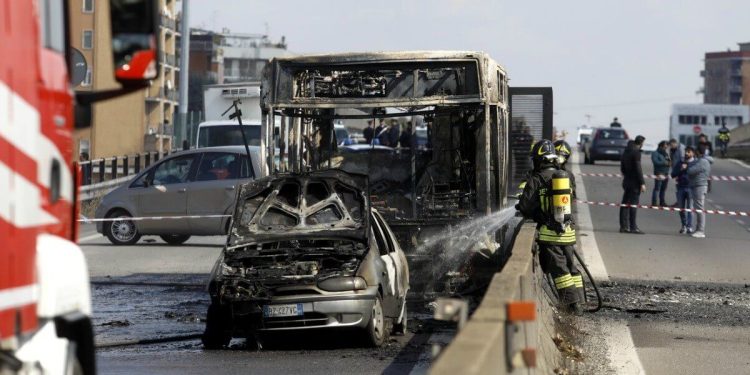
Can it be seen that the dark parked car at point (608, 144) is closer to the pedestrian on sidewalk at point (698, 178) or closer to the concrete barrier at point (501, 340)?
the pedestrian on sidewalk at point (698, 178)

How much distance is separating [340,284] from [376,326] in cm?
55

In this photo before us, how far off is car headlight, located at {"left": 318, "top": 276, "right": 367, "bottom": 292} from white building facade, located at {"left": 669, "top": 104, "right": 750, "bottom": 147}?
435ft

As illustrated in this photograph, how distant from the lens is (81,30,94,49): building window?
96350 millimetres

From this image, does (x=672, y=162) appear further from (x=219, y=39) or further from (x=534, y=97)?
(x=219, y=39)

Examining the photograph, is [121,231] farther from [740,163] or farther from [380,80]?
[740,163]

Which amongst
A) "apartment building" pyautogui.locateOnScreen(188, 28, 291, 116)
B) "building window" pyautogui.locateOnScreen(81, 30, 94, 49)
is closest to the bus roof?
"building window" pyautogui.locateOnScreen(81, 30, 94, 49)

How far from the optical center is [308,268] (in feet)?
41.0

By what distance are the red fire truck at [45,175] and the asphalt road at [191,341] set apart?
5.12 m

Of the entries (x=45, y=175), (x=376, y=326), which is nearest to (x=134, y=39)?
(x=45, y=175)

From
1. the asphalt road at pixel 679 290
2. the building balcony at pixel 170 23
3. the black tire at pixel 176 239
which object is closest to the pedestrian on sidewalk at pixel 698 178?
the asphalt road at pixel 679 290

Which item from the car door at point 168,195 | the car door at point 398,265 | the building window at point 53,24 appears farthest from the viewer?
the car door at point 168,195

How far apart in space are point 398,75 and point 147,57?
1076 centimetres

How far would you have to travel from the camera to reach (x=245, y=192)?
13914 mm

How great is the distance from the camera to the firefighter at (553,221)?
14469 mm
